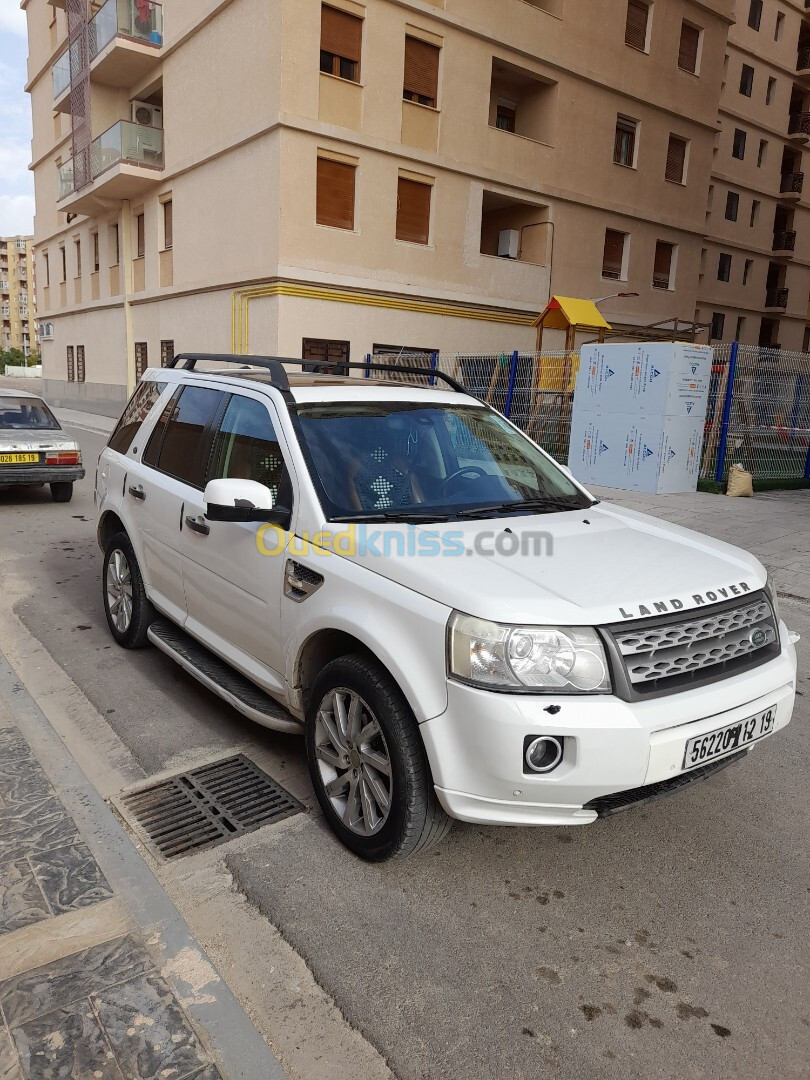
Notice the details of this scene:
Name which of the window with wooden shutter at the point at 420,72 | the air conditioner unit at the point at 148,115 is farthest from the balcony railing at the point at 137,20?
the window with wooden shutter at the point at 420,72

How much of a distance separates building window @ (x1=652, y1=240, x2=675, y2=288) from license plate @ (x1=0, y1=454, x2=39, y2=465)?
2012cm

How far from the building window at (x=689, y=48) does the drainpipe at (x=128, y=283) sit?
1738 centimetres

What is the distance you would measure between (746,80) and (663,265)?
16070 mm

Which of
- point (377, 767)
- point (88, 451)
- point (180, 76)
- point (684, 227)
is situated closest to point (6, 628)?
point (377, 767)

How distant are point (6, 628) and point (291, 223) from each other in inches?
529

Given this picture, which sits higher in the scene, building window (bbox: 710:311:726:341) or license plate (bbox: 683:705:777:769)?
building window (bbox: 710:311:726:341)

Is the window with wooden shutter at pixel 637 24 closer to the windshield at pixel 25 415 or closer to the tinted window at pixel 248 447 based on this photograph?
the windshield at pixel 25 415

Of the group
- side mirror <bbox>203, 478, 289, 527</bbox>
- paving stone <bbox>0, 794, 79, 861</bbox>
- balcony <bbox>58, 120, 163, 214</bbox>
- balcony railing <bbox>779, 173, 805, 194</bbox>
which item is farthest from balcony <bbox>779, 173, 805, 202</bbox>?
paving stone <bbox>0, 794, 79, 861</bbox>

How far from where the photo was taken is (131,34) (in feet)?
69.5

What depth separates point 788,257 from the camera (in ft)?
119

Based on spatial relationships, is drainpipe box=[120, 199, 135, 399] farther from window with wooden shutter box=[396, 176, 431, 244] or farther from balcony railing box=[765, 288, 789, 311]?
balcony railing box=[765, 288, 789, 311]

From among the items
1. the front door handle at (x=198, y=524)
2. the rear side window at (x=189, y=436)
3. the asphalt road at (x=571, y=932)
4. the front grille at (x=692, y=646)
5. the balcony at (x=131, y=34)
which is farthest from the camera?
the balcony at (x=131, y=34)

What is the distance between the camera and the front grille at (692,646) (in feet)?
8.17

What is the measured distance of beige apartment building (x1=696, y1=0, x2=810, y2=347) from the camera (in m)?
32.9
